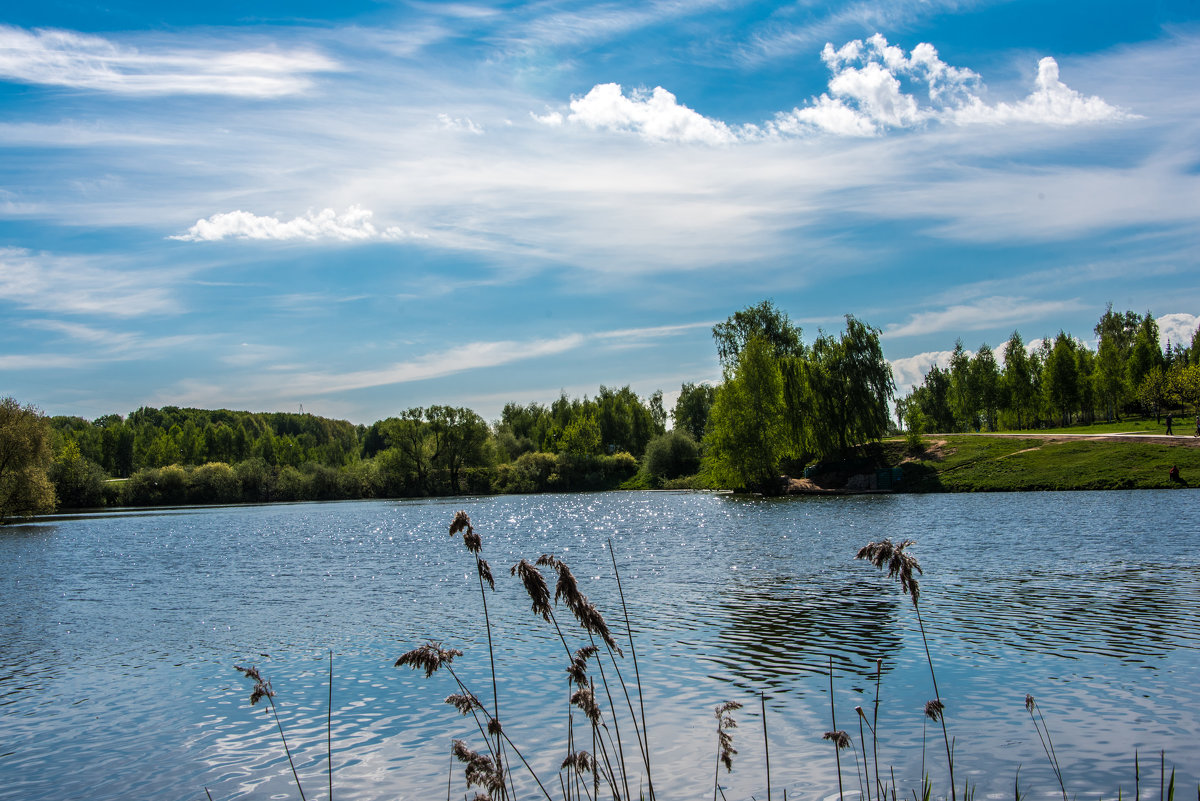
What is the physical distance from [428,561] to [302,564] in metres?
5.54

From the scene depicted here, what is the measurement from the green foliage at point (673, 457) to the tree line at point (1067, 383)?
91.4 feet

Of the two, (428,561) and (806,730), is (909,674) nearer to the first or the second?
(806,730)

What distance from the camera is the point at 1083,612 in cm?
1731

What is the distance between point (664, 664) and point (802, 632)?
3.74m

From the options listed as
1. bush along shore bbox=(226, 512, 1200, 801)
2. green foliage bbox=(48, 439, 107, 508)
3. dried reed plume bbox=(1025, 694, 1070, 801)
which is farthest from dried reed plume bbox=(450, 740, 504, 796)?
green foliage bbox=(48, 439, 107, 508)

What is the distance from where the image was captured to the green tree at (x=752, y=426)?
7181 cm

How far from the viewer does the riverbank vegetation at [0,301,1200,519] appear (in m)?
67.4

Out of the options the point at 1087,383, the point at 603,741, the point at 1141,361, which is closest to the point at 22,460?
the point at 603,741

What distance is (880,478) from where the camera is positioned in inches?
2714

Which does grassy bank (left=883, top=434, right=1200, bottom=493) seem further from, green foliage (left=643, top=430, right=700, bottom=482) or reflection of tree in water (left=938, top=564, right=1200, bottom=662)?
reflection of tree in water (left=938, top=564, right=1200, bottom=662)

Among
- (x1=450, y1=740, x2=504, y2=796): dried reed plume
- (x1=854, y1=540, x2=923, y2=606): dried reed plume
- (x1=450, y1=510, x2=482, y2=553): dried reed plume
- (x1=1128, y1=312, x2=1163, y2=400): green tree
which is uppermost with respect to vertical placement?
(x1=1128, y1=312, x2=1163, y2=400): green tree

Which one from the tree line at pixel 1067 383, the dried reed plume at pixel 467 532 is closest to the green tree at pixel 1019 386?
the tree line at pixel 1067 383

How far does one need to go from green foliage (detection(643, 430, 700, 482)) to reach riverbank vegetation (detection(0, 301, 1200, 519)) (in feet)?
0.61

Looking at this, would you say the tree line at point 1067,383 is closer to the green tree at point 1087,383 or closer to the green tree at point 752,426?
the green tree at point 1087,383
